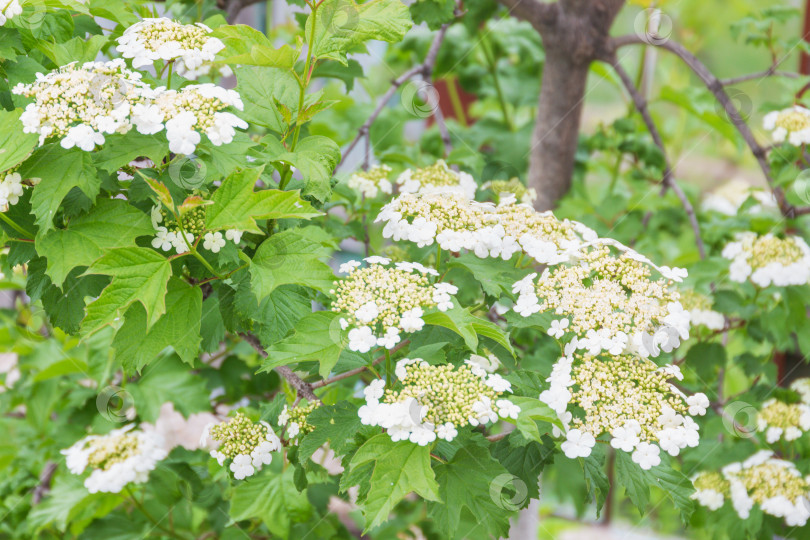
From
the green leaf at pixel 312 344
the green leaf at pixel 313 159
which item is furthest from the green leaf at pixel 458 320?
the green leaf at pixel 313 159

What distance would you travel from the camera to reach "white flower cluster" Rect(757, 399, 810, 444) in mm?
1228

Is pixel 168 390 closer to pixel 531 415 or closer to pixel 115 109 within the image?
pixel 115 109

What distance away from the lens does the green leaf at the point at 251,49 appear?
2.63 feet

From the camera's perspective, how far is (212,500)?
1.33m

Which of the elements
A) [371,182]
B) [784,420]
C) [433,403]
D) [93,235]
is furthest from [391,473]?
[784,420]

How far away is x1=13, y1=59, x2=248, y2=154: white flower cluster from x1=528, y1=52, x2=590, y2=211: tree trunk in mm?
965

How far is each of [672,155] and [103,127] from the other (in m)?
2.06

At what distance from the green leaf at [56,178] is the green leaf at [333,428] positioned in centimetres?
35

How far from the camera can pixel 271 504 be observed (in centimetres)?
120

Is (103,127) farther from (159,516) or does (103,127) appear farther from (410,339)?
(159,516)

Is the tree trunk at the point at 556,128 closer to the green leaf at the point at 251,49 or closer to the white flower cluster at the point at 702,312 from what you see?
the white flower cluster at the point at 702,312

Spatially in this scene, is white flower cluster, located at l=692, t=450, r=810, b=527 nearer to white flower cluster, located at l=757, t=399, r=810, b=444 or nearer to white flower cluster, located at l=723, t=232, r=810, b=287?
white flower cluster, located at l=757, t=399, r=810, b=444

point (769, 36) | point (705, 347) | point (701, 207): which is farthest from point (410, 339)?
point (701, 207)

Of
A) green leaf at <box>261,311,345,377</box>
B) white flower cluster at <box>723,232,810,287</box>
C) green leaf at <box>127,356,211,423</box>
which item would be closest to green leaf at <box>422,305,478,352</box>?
green leaf at <box>261,311,345,377</box>
